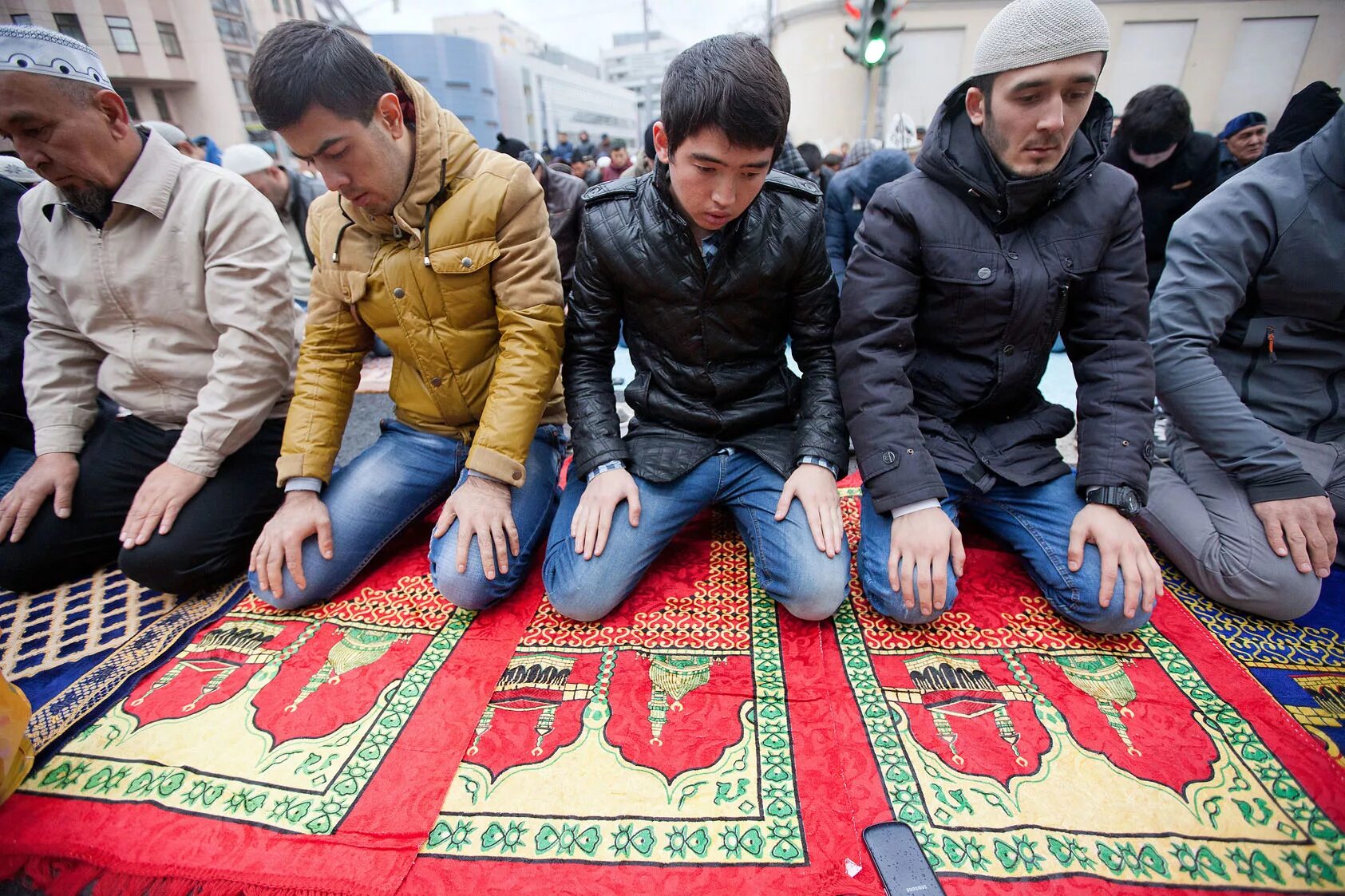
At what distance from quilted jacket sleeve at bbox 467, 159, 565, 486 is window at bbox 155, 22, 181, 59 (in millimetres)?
3086

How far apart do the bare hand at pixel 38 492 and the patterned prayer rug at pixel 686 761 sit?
693 mm

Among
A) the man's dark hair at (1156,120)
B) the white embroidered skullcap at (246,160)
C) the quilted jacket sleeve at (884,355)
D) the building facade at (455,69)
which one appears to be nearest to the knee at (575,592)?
the quilted jacket sleeve at (884,355)

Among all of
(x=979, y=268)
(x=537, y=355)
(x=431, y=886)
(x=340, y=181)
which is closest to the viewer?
(x=431, y=886)

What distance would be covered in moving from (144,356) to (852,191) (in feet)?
12.3

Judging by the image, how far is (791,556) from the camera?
4.91 feet

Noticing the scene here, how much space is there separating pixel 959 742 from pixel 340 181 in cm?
187

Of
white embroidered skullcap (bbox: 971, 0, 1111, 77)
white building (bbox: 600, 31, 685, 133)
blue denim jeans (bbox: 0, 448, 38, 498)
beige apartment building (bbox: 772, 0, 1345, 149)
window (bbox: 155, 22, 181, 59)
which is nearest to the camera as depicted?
white embroidered skullcap (bbox: 971, 0, 1111, 77)

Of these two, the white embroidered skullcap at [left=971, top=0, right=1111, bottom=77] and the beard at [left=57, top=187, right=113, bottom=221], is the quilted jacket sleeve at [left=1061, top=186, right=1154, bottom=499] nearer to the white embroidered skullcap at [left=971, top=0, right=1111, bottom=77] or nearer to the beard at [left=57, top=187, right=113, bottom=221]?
the white embroidered skullcap at [left=971, top=0, right=1111, bottom=77]

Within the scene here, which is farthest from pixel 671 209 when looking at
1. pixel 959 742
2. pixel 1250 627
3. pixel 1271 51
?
pixel 1271 51

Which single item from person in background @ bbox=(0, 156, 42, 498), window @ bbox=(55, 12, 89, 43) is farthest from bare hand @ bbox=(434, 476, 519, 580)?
window @ bbox=(55, 12, 89, 43)

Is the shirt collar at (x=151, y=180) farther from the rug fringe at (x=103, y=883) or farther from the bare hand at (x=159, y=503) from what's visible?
the rug fringe at (x=103, y=883)

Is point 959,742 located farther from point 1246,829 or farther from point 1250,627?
point 1250,627

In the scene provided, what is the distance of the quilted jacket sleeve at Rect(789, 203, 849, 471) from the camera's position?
1.56 m

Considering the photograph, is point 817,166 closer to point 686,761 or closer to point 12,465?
point 686,761
